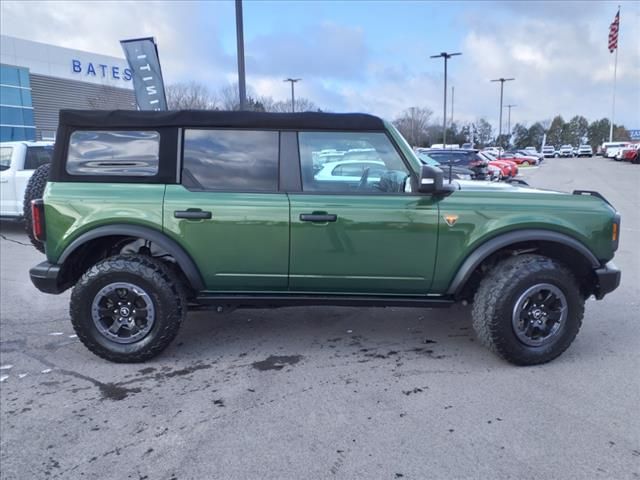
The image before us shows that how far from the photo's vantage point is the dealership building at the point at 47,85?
2900cm

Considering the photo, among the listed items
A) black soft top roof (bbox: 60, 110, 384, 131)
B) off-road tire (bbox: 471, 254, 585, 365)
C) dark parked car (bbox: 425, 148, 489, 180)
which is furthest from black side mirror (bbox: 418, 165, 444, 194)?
dark parked car (bbox: 425, 148, 489, 180)

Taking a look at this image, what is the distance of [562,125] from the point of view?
105 meters

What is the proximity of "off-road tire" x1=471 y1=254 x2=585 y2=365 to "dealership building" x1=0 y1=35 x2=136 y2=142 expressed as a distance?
26052 millimetres

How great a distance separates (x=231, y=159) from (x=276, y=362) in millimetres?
1611

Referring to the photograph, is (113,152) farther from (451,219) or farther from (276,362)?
(451,219)

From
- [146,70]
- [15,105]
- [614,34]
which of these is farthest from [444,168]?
[614,34]

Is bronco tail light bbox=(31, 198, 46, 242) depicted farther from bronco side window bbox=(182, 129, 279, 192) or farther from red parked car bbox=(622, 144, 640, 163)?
red parked car bbox=(622, 144, 640, 163)

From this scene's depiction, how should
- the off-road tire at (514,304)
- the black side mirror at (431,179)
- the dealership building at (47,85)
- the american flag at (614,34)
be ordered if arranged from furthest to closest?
the american flag at (614,34), the dealership building at (47,85), the off-road tire at (514,304), the black side mirror at (431,179)

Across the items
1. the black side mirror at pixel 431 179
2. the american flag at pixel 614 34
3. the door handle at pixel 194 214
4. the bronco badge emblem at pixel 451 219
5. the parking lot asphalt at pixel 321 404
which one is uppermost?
the american flag at pixel 614 34

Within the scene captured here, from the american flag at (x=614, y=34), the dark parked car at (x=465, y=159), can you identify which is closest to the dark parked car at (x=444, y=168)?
the dark parked car at (x=465, y=159)

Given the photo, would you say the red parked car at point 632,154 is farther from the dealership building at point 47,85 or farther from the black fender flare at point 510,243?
the black fender flare at point 510,243

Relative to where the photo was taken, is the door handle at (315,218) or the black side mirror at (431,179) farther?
the door handle at (315,218)

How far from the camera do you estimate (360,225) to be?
3703mm

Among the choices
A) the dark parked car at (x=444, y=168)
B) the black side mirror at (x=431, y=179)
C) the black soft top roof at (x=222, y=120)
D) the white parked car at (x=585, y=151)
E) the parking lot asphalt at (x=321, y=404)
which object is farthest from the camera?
the white parked car at (x=585, y=151)
